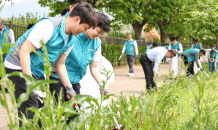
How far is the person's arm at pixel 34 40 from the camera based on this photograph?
2.29 metres

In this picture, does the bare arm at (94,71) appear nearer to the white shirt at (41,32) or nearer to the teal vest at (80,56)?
the teal vest at (80,56)

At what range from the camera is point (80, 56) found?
3.44m

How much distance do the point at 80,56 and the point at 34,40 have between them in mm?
1168

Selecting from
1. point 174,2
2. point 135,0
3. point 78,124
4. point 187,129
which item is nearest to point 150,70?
point 187,129

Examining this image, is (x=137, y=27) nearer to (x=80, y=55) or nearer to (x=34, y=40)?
(x=80, y=55)

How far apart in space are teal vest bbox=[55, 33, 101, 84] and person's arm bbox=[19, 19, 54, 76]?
975 millimetres

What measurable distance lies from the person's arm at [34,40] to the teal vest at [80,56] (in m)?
0.97

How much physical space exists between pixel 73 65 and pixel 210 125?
189cm

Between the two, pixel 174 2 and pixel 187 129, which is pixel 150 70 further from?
pixel 174 2

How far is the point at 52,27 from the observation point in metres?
2.42

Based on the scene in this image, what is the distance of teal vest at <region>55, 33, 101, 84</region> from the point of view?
135 inches

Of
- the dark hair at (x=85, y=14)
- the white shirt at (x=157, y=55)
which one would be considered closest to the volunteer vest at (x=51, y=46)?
the dark hair at (x=85, y=14)

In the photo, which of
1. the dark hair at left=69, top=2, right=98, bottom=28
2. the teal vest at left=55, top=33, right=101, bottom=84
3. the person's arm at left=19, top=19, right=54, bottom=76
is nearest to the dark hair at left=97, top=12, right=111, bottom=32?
the teal vest at left=55, top=33, right=101, bottom=84

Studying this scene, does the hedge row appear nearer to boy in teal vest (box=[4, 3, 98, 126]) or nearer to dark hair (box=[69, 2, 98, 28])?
boy in teal vest (box=[4, 3, 98, 126])
